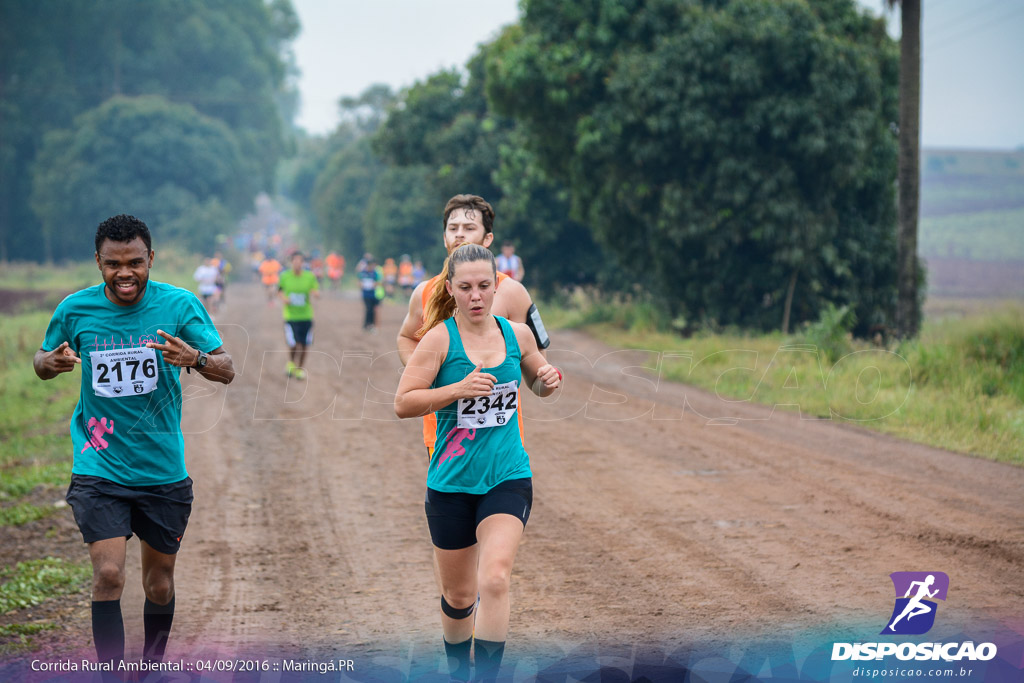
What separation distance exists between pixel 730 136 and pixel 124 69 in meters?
66.9

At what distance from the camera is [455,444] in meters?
4.47

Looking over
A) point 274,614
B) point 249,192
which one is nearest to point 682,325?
point 274,614

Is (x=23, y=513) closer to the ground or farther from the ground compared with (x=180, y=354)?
closer to the ground

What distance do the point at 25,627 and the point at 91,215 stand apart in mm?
63053

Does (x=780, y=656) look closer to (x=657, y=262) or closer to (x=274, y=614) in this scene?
(x=274, y=614)

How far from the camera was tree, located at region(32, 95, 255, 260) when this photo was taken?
62156 millimetres

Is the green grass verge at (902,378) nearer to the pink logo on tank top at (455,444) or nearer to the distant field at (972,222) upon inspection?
the pink logo on tank top at (455,444)

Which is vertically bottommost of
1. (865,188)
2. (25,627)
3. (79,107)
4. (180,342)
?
(25,627)

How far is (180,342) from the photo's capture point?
4691mm

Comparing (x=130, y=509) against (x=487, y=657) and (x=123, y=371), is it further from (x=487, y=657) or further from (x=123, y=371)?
(x=487, y=657)

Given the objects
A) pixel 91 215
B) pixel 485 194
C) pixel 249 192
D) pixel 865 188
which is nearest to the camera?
pixel 865 188

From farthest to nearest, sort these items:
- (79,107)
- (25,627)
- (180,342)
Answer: (79,107) → (25,627) → (180,342)

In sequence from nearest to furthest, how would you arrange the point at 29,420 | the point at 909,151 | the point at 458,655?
1. the point at 458,655
2. the point at 29,420
3. the point at 909,151

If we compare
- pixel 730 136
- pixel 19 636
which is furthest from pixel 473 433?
pixel 730 136
